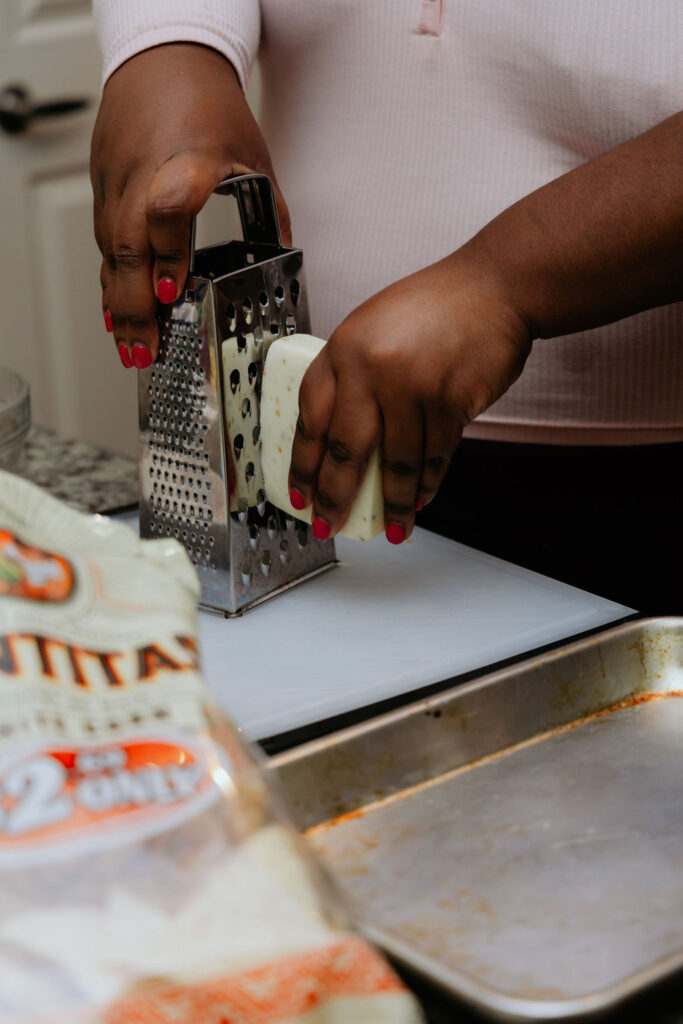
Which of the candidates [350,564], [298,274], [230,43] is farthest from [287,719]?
[230,43]

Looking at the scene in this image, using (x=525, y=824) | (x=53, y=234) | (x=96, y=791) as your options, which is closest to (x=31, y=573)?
(x=96, y=791)

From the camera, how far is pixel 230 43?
96 cm

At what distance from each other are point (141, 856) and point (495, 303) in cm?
49

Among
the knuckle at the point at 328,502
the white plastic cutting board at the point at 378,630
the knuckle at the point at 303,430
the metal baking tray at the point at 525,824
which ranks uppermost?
the knuckle at the point at 303,430

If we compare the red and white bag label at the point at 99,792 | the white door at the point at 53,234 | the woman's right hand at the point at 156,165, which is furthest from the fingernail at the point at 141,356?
the white door at the point at 53,234

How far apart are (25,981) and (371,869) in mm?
259

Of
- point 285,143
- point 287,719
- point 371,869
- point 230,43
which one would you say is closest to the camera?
point 371,869

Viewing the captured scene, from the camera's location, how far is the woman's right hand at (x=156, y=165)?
831 mm

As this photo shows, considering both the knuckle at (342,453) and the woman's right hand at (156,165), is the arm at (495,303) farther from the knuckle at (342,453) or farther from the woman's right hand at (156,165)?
the woman's right hand at (156,165)

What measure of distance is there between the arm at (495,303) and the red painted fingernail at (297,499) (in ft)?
0.17

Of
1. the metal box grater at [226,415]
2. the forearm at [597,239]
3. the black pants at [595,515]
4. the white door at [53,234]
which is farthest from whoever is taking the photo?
the white door at [53,234]

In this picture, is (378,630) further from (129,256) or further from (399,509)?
(129,256)

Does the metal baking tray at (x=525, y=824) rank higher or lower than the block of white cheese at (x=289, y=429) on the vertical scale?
lower

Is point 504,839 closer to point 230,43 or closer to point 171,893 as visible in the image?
point 171,893
